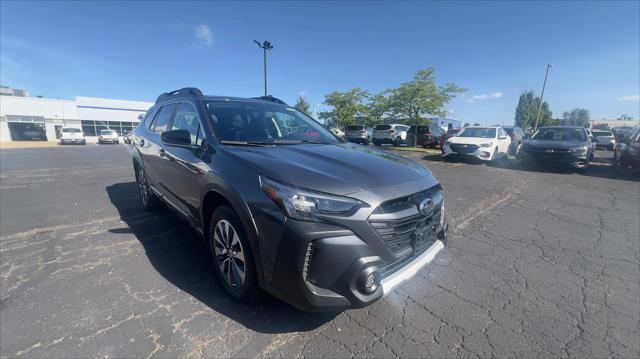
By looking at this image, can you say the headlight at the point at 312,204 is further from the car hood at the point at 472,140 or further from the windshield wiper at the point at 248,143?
the car hood at the point at 472,140

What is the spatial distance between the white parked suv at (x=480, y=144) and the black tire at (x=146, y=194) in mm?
10892

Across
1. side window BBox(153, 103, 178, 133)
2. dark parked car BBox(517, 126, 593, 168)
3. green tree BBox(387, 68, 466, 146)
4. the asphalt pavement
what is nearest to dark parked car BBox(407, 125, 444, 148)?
green tree BBox(387, 68, 466, 146)

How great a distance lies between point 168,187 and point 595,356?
419 centimetres

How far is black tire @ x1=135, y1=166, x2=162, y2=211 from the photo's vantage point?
459 cm

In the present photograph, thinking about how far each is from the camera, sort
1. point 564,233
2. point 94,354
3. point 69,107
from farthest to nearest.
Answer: point 69,107 → point 564,233 → point 94,354

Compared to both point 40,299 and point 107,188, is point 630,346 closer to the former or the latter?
point 40,299

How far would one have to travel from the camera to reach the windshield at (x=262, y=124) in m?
2.87

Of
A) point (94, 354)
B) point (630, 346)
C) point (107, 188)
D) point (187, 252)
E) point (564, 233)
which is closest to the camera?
point (94, 354)

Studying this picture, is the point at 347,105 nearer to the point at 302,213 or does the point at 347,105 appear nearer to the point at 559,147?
the point at 559,147

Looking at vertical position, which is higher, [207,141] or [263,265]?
[207,141]

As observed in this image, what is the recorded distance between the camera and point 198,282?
276cm

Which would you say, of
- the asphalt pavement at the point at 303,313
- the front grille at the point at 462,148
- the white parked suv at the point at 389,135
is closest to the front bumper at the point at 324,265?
the asphalt pavement at the point at 303,313

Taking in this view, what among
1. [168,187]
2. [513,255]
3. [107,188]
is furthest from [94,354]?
[107,188]

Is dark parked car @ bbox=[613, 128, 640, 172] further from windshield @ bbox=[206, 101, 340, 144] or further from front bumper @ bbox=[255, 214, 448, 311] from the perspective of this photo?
front bumper @ bbox=[255, 214, 448, 311]
